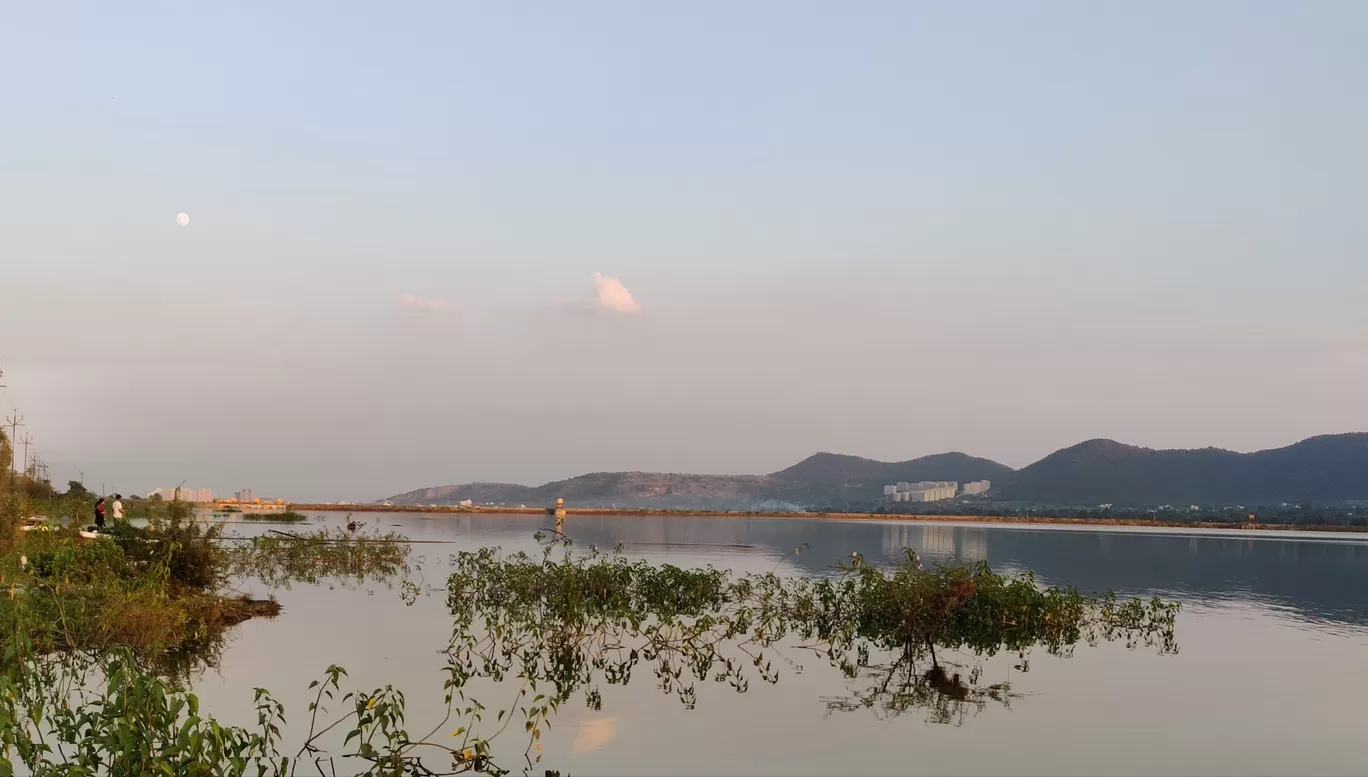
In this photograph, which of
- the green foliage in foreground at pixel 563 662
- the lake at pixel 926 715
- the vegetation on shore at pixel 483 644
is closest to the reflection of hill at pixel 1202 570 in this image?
the green foliage in foreground at pixel 563 662

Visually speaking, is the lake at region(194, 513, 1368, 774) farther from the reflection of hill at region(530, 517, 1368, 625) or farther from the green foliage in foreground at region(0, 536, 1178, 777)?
the reflection of hill at region(530, 517, 1368, 625)

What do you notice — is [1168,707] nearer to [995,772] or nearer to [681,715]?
[995,772]

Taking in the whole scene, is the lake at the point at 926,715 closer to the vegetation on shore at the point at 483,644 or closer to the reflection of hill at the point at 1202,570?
the vegetation on shore at the point at 483,644

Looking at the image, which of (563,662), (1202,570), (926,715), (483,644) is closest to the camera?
(926,715)

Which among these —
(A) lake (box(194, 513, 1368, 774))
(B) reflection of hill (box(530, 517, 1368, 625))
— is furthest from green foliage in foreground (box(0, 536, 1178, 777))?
(B) reflection of hill (box(530, 517, 1368, 625))

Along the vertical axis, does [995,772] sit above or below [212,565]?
below

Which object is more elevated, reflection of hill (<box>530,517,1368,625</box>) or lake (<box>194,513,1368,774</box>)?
lake (<box>194,513,1368,774</box>)

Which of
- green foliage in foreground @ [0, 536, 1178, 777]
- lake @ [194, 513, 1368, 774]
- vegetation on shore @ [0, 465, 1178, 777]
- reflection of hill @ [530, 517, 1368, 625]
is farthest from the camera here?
reflection of hill @ [530, 517, 1368, 625]

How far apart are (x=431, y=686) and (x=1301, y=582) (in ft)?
174

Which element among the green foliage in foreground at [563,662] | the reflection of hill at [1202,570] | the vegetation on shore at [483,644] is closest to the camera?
the green foliage in foreground at [563,662]

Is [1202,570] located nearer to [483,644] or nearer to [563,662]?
[483,644]

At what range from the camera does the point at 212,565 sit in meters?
26.5

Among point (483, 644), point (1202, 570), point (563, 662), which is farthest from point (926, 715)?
point (1202, 570)

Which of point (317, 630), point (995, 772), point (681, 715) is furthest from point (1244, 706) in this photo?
point (317, 630)
